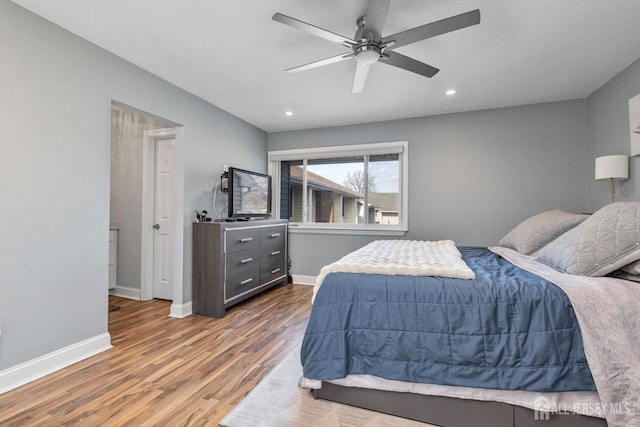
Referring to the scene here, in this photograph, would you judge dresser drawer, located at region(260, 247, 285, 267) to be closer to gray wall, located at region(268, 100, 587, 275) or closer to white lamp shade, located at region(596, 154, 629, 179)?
gray wall, located at region(268, 100, 587, 275)

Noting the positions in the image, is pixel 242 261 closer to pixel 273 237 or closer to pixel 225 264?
pixel 225 264

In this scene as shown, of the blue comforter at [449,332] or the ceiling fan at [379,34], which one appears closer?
the blue comforter at [449,332]

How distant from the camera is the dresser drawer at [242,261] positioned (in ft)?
10.5

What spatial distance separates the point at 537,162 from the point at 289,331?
3.51m

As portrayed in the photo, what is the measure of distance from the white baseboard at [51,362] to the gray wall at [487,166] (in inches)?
118

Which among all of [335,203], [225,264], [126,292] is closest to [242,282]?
[225,264]

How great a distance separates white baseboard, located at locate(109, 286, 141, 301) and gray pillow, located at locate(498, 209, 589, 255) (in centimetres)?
430

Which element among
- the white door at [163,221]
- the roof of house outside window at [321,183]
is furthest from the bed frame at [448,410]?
the roof of house outside window at [321,183]

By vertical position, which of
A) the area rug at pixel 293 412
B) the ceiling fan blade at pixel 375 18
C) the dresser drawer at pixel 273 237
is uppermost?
the ceiling fan blade at pixel 375 18

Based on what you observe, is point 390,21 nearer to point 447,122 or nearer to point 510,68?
point 510,68

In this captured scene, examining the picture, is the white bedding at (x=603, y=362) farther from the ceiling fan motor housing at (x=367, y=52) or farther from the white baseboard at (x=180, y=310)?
the white baseboard at (x=180, y=310)

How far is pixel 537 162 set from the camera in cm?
346

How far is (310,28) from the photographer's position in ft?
5.49

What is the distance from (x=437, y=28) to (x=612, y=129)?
100 inches
